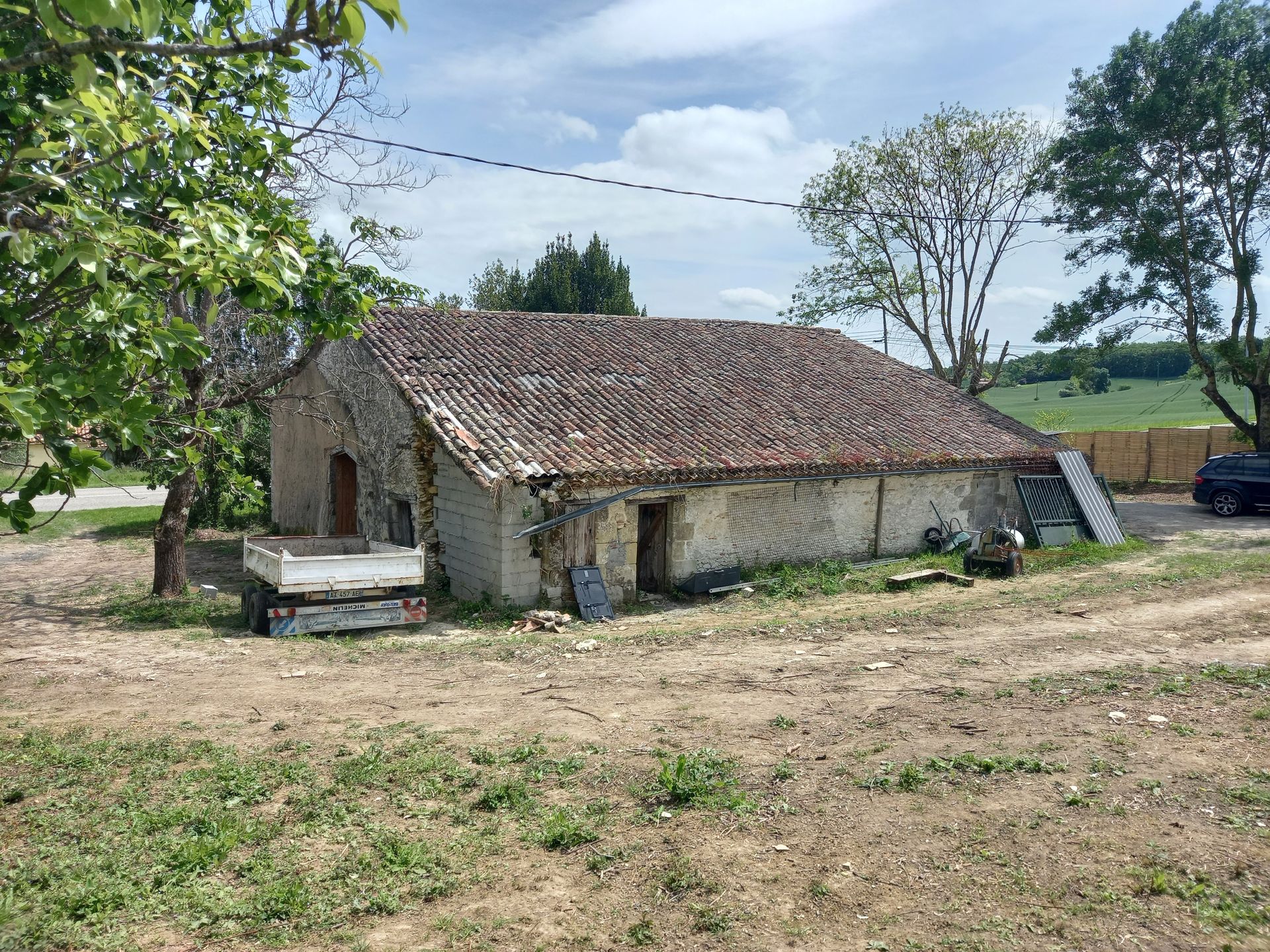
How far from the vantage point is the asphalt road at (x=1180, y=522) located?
A: 19984 millimetres

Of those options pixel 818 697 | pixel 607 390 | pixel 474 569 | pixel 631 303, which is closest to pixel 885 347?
pixel 631 303

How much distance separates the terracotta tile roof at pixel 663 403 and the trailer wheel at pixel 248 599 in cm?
342

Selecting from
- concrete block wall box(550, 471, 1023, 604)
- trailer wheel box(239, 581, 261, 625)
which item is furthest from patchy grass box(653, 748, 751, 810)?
trailer wheel box(239, 581, 261, 625)

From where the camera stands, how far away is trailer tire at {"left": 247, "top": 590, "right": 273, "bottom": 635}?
11445 mm

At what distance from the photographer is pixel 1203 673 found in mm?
8312

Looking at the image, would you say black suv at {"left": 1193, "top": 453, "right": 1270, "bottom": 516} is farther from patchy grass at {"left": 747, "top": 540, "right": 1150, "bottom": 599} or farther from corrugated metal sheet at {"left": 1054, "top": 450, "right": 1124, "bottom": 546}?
patchy grass at {"left": 747, "top": 540, "right": 1150, "bottom": 599}

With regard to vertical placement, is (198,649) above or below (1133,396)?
below

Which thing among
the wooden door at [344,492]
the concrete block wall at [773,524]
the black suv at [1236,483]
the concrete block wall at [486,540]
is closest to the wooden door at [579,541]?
the concrete block wall at [486,540]

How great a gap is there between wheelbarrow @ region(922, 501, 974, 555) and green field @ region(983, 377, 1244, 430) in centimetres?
2555

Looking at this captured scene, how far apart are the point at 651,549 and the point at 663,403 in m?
3.15

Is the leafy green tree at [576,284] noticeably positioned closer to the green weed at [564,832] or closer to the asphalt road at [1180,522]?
the asphalt road at [1180,522]

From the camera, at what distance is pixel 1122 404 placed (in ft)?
179

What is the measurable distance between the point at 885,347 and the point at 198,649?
28.7m

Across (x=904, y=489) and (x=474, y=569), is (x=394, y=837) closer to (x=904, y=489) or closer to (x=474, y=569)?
(x=474, y=569)
